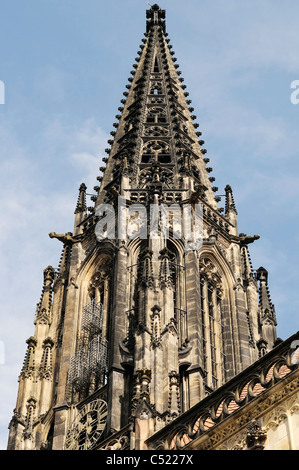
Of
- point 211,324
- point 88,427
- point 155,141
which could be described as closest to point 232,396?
point 88,427

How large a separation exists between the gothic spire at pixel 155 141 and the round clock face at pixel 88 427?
27.2ft

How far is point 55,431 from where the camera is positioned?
3041 centimetres

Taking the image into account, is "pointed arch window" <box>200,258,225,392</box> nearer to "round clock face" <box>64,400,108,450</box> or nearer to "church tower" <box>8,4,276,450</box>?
"church tower" <box>8,4,276,450</box>

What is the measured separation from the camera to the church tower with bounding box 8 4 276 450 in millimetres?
29281

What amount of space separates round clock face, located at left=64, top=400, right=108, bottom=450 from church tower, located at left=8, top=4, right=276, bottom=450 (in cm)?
4

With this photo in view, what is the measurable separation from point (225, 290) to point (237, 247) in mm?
2251

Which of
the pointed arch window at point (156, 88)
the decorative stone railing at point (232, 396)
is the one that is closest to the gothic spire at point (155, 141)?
the pointed arch window at point (156, 88)

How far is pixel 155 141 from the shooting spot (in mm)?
41125

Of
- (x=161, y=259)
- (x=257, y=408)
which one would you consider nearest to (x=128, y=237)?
(x=161, y=259)

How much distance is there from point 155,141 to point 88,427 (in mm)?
14550

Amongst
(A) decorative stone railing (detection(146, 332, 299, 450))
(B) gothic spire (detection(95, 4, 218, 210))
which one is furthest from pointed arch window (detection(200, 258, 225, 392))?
(A) decorative stone railing (detection(146, 332, 299, 450))

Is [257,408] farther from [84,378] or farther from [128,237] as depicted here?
[128,237]

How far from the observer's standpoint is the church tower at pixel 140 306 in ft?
96.1

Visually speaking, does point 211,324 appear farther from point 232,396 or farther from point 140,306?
point 232,396
